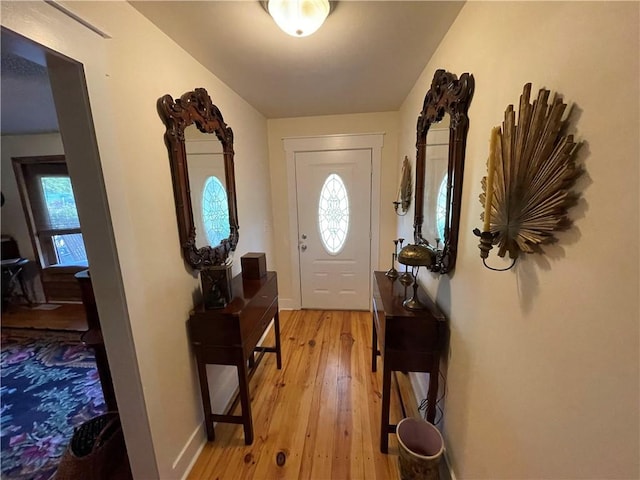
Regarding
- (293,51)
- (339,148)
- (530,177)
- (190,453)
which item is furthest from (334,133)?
(190,453)

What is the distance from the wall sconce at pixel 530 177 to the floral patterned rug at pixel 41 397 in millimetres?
2611

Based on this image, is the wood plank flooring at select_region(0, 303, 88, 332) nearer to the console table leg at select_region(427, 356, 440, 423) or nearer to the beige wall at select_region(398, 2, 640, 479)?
the console table leg at select_region(427, 356, 440, 423)

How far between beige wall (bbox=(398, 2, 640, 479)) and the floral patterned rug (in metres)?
2.39

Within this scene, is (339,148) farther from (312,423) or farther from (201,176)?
(312,423)

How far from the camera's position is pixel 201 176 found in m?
1.57

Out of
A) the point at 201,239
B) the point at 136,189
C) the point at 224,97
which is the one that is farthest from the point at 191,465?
the point at 224,97

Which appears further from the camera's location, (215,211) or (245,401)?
(215,211)

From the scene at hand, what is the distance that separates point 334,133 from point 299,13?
186cm

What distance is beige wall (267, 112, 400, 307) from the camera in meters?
2.85

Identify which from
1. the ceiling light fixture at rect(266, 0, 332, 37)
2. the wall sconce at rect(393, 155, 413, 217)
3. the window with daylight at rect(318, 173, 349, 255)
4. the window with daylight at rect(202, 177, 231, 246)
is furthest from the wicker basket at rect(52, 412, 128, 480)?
the wall sconce at rect(393, 155, 413, 217)

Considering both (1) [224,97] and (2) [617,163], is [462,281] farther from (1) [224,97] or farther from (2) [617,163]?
(1) [224,97]

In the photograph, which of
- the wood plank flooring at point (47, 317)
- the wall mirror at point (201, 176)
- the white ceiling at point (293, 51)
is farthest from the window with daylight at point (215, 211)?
the wood plank flooring at point (47, 317)

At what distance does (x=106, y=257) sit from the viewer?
3.33 ft

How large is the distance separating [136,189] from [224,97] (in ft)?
3.95
